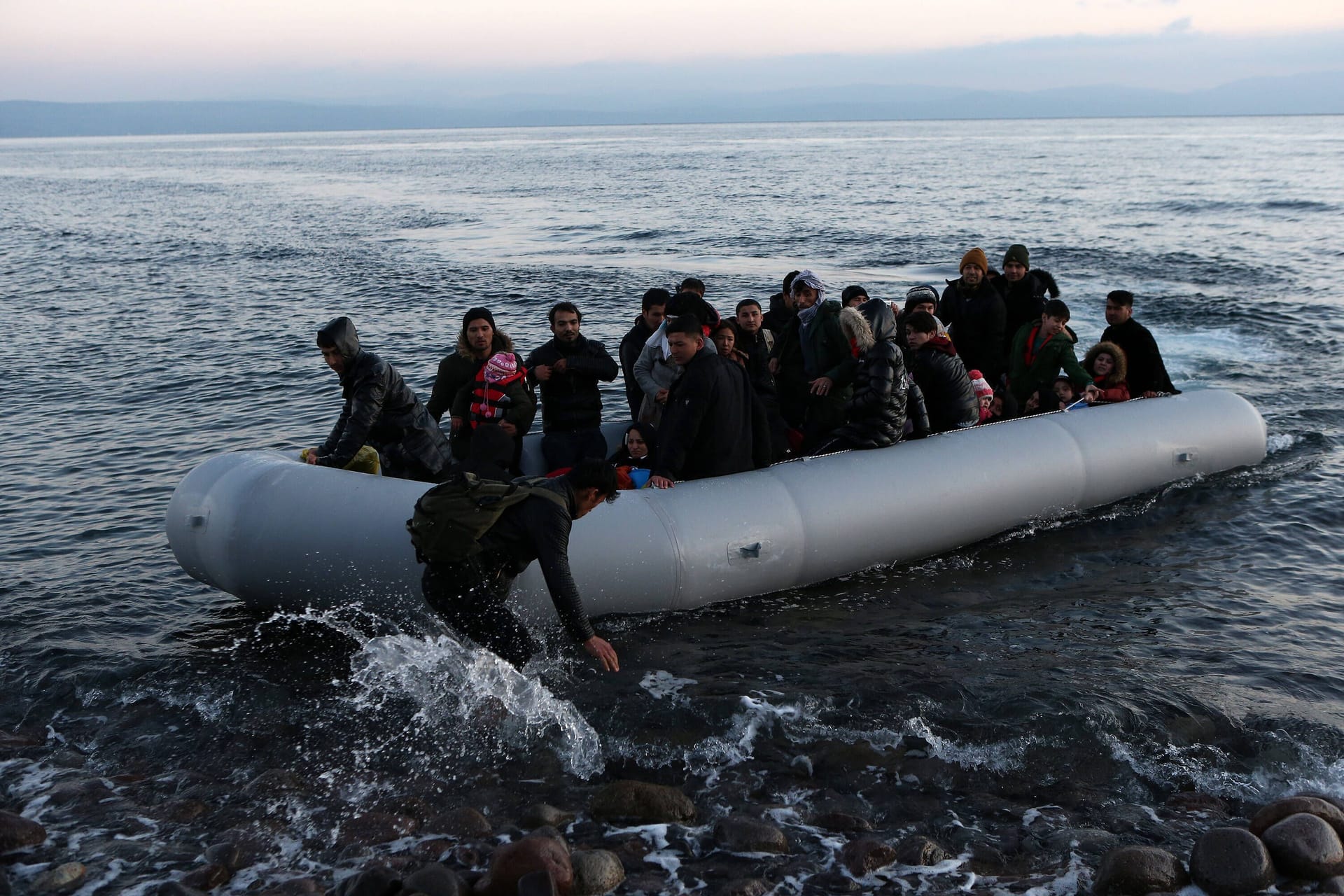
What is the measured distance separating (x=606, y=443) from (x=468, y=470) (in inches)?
84.9

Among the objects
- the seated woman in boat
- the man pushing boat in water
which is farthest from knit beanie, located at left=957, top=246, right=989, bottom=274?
the man pushing boat in water

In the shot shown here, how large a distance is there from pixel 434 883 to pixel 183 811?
1412mm

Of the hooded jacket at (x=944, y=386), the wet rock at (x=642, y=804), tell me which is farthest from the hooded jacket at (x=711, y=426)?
the wet rock at (x=642, y=804)

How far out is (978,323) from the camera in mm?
8930

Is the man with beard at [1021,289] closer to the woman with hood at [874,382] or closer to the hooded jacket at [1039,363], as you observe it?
the hooded jacket at [1039,363]

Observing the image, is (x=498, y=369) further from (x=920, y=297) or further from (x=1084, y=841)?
(x=1084, y=841)

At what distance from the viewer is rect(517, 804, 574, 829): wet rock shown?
4.63 m

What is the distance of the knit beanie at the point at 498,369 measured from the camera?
270 inches

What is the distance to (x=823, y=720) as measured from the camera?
548 centimetres

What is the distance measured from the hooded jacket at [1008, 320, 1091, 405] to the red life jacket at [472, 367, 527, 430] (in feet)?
13.5

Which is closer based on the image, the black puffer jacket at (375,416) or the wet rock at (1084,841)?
the wet rock at (1084,841)

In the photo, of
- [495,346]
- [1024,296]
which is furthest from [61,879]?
[1024,296]

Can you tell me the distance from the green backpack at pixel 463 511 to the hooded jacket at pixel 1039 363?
16.8ft

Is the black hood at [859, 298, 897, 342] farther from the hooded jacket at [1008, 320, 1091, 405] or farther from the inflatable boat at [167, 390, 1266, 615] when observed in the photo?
the hooded jacket at [1008, 320, 1091, 405]
